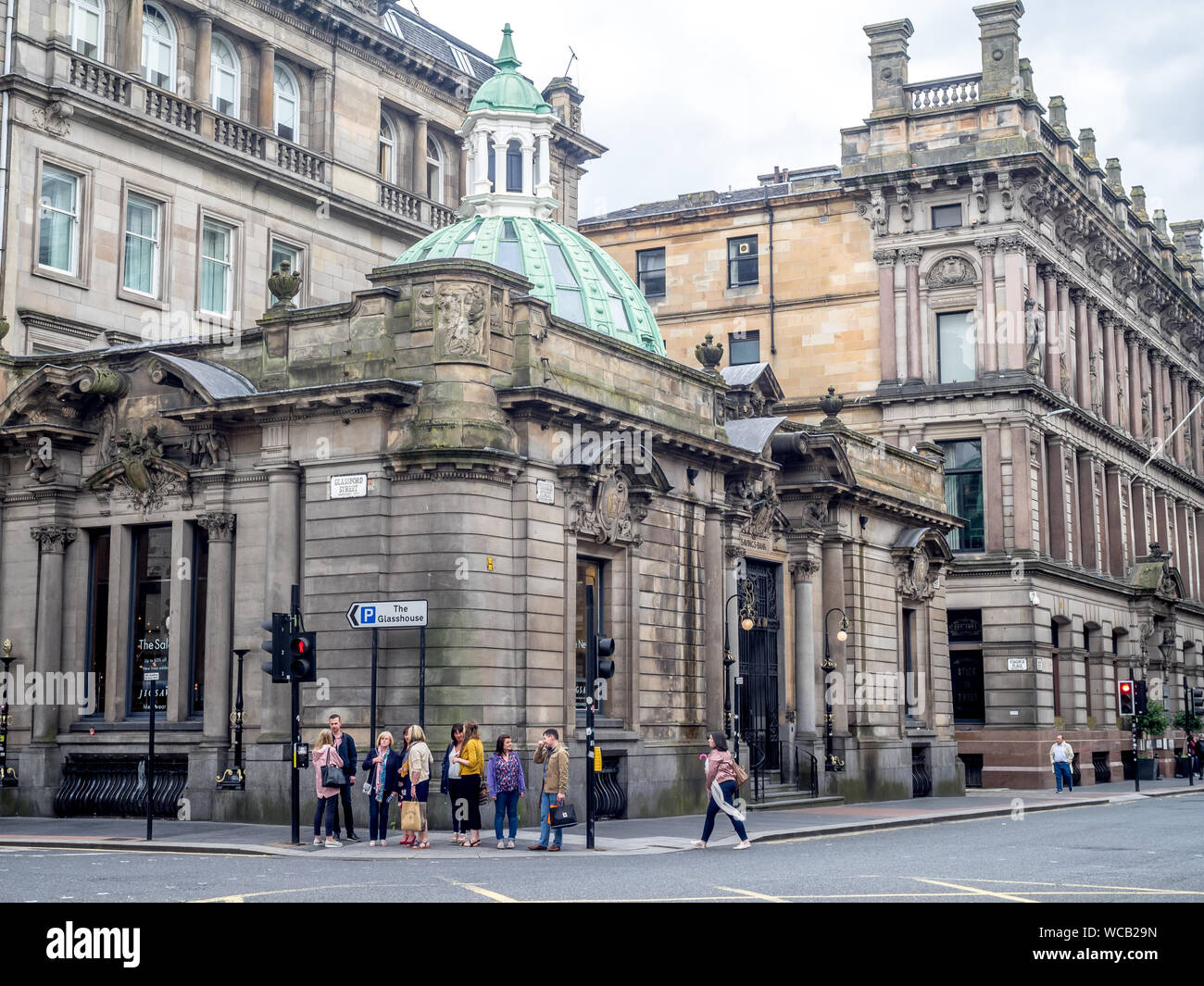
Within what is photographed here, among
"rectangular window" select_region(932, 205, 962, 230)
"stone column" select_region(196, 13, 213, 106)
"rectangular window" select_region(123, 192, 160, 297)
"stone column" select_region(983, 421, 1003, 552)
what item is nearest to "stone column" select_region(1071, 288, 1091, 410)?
"rectangular window" select_region(932, 205, 962, 230)

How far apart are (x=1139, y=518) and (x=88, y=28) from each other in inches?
1773

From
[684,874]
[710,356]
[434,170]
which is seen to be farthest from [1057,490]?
[684,874]

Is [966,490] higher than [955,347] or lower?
lower

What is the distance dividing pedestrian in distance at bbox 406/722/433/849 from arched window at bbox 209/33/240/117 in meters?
20.6

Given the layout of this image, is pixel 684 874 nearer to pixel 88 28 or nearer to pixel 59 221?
pixel 59 221

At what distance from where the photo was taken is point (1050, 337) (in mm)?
54156

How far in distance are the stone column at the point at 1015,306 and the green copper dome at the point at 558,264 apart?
2024 cm

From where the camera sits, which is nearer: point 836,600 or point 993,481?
point 836,600

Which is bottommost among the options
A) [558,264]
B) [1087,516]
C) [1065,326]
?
[1087,516]

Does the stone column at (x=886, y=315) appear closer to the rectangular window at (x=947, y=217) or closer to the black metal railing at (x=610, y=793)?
the rectangular window at (x=947, y=217)

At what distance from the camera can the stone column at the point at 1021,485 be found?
51.3 metres

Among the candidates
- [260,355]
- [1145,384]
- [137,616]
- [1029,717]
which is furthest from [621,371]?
[1145,384]

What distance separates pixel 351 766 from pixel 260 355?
29.3 ft

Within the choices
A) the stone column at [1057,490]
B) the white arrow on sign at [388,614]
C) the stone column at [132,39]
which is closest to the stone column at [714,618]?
the white arrow on sign at [388,614]
